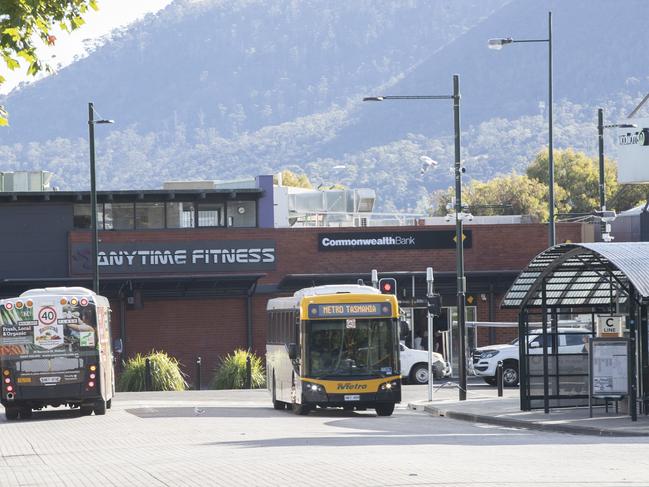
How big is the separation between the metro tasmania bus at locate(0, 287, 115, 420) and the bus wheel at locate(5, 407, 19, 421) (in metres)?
0.02

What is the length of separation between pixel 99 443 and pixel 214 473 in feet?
20.5

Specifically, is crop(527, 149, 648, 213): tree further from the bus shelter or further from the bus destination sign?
the bus destination sign

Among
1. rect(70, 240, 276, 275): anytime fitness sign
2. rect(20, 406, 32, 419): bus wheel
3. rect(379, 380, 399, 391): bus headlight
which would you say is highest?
rect(70, 240, 276, 275): anytime fitness sign

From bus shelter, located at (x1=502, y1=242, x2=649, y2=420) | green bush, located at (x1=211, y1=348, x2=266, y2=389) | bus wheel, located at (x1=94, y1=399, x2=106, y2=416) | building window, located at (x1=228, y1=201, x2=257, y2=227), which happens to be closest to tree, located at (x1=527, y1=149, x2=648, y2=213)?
building window, located at (x1=228, y1=201, x2=257, y2=227)

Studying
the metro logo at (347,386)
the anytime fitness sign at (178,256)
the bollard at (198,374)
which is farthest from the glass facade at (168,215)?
the metro logo at (347,386)

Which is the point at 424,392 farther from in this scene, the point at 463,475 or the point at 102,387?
the point at 463,475

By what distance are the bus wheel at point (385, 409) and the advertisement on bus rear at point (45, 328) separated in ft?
20.8

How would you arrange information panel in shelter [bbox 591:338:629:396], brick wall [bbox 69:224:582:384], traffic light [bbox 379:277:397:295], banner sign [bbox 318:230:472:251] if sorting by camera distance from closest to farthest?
information panel in shelter [bbox 591:338:629:396] < traffic light [bbox 379:277:397:295] < brick wall [bbox 69:224:582:384] < banner sign [bbox 318:230:472:251]

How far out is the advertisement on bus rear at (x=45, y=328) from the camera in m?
29.5

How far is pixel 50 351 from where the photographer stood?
29.5 m

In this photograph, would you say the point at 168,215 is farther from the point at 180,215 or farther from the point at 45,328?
the point at 45,328

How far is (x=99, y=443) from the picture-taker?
72.3ft

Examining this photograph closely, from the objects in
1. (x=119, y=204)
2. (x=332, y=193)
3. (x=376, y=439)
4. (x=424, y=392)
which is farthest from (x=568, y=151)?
(x=376, y=439)

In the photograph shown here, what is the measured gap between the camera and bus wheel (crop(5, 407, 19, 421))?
3006 cm
